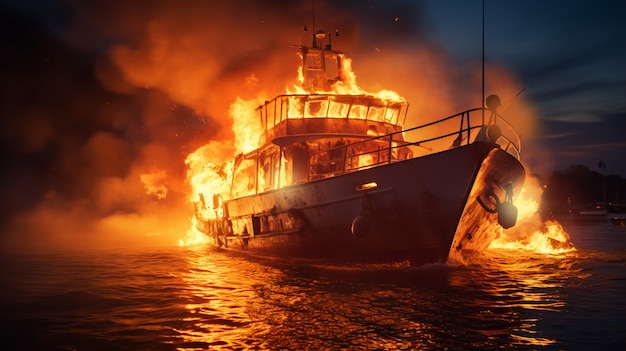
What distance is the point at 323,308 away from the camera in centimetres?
816

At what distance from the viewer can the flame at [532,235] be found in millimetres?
18719

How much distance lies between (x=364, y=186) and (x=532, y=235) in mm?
11528

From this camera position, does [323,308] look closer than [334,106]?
Yes

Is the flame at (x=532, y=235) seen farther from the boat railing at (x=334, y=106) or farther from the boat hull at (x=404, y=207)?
the boat railing at (x=334, y=106)

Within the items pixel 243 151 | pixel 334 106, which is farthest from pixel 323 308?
pixel 243 151

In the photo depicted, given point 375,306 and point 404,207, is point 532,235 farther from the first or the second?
point 375,306

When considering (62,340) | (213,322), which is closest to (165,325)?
(213,322)

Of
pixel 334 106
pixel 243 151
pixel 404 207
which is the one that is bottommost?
pixel 404 207

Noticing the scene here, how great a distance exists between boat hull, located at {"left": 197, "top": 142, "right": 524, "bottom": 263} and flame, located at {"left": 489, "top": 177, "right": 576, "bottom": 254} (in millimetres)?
5767

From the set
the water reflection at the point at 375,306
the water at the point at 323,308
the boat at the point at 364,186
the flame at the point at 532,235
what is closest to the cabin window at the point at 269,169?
the boat at the point at 364,186

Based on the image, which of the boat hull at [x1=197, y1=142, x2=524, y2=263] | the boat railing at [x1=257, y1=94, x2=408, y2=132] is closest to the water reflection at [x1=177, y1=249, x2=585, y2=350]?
the boat hull at [x1=197, y1=142, x2=524, y2=263]

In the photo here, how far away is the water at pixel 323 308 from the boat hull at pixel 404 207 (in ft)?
1.93

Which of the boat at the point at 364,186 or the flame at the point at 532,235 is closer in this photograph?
the boat at the point at 364,186

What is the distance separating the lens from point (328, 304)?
27.8 ft
